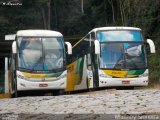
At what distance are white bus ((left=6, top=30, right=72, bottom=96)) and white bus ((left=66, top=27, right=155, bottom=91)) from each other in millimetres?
1433

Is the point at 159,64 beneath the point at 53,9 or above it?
beneath

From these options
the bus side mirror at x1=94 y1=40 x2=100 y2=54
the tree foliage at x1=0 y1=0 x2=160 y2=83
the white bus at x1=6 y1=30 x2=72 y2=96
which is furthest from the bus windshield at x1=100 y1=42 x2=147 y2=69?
the tree foliage at x1=0 y1=0 x2=160 y2=83

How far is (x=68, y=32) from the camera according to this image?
211ft

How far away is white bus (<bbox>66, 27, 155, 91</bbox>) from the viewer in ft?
68.4

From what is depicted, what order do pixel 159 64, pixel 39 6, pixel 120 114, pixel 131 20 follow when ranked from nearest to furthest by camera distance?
pixel 120 114, pixel 159 64, pixel 131 20, pixel 39 6

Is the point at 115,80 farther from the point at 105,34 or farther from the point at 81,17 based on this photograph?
the point at 81,17

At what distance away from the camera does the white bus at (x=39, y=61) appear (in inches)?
816

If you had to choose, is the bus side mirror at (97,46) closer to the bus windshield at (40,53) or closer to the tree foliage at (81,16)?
the bus windshield at (40,53)

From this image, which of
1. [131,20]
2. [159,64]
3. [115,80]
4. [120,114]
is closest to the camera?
[120,114]

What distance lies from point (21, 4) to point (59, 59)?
37.0 metres

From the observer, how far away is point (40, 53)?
842 inches

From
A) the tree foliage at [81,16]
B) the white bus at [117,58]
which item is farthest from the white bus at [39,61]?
the tree foliage at [81,16]

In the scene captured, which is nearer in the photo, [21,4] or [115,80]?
[115,80]

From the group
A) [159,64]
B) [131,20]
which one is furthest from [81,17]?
[159,64]
